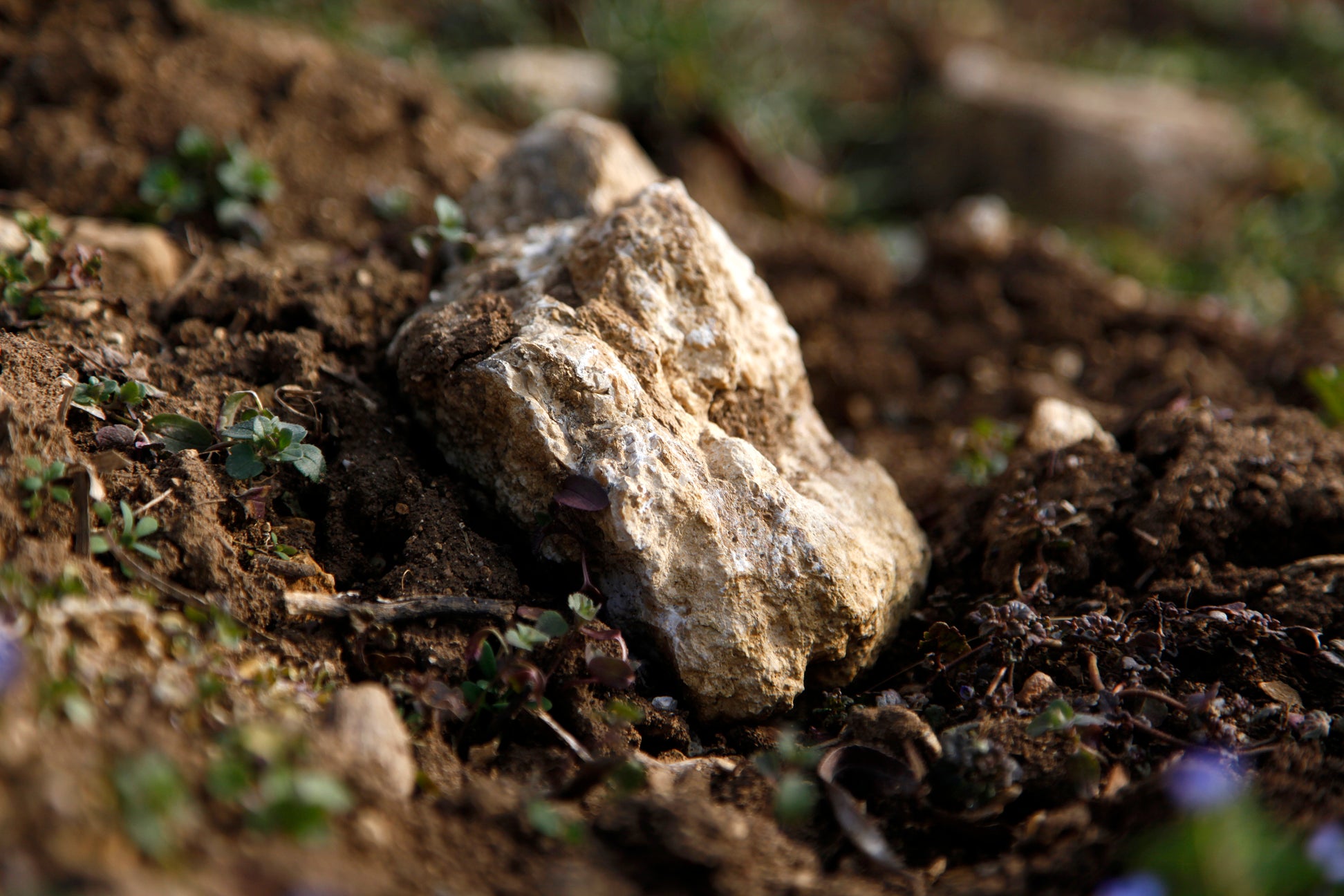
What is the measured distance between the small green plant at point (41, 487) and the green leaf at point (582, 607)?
3.02ft

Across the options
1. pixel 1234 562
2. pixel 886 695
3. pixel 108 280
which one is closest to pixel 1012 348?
pixel 1234 562

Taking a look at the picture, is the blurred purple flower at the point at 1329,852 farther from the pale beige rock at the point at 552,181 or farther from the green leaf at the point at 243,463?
the pale beige rock at the point at 552,181

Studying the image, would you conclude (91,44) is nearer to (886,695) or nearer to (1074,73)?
(886,695)

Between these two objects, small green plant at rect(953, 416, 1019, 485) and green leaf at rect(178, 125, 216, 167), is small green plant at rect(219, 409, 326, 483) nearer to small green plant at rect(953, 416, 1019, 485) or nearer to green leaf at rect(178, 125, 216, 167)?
green leaf at rect(178, 125, 216, 167)

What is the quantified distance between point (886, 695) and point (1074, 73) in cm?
651

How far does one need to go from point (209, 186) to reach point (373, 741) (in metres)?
2.26

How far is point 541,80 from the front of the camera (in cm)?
475

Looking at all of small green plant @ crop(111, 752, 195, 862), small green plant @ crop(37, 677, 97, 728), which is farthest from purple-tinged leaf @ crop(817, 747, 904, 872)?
small green plant @ crop(37, 677, 97, 728)

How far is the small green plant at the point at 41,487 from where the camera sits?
1.66 metres

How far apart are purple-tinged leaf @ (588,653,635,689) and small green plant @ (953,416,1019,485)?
1.42 m

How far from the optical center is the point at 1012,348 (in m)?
3.88

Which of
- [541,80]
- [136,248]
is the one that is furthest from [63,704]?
[541,80]

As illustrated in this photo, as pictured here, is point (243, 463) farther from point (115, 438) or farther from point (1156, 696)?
point (1156, 696)

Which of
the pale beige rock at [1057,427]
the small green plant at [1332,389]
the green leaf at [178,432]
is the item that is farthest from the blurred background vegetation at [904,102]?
the green leaf at [178,432]
